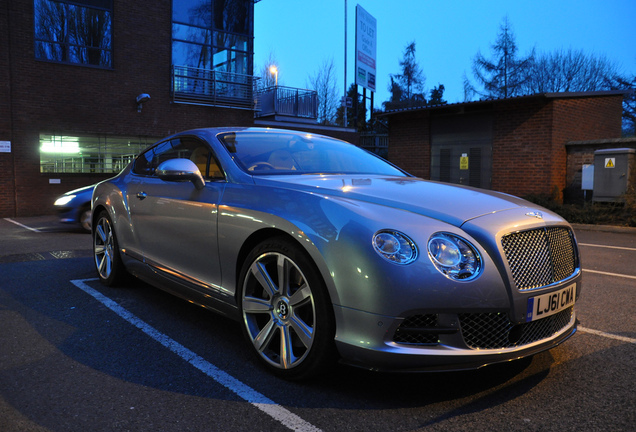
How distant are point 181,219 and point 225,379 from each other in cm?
134

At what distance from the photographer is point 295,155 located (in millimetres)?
4047

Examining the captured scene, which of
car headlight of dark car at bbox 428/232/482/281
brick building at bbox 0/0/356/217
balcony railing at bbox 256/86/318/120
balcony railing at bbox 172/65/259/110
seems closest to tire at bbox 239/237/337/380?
car headlight of dark car at bbox 428/232/482/281

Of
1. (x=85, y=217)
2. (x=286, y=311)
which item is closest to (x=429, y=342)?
(x=286, y=311)

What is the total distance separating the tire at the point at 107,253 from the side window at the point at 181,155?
26.3 inches

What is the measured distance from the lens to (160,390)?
2.82 meters

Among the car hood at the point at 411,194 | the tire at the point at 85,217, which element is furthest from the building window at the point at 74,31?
the car hood at the point at 411,194

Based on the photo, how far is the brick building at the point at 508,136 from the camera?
14.5m

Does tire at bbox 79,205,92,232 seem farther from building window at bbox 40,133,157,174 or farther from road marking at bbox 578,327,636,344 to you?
road marking at bbox 578,327,636,344

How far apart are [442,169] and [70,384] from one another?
15.2m

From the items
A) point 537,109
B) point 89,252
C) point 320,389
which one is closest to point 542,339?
point 320,389

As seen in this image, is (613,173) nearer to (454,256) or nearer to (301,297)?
(454,256)

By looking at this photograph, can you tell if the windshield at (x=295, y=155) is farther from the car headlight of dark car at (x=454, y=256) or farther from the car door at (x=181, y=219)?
the car headlight of dark car at (x=454, y=256)

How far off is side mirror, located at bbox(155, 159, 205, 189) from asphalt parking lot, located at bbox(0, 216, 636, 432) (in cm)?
111

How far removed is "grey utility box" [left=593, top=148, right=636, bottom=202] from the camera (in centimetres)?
1242
